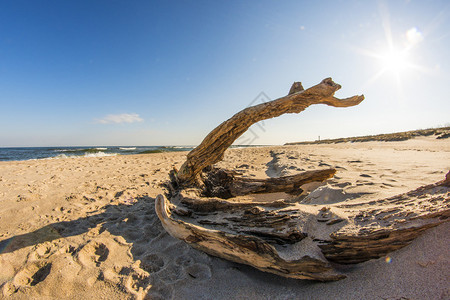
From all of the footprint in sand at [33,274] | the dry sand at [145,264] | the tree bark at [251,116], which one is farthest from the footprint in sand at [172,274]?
the tree bark at [251,116]

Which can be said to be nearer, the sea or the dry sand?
the dry sand

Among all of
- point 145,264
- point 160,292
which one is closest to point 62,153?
point 145,264

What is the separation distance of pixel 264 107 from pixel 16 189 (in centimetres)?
600

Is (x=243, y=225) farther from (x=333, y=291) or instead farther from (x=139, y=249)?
(x=139, y=249)

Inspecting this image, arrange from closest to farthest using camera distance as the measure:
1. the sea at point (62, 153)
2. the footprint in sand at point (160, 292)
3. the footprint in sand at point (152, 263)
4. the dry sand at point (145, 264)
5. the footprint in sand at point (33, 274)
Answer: the dry sand at point (145, 264) → the footprint in sand at point (160, 292) → the footprint in sand at point (33, 274) → the footprint in sand at point (152, 263) → the sea at point (62, 153)

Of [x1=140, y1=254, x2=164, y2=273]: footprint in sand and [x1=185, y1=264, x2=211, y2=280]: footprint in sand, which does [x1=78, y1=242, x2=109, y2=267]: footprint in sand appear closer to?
[x1=140, y1=254, x2=164, y2=273]: footprint in sand

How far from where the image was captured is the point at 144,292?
1.65 meters

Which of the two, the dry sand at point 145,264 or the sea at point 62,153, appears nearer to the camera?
the dry sand at point 145,264

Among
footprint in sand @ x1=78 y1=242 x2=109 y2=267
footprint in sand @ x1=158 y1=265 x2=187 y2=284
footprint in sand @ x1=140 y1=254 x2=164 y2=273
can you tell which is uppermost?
footprint in sand @ x1=78 y1=242 x2=109 y2=267

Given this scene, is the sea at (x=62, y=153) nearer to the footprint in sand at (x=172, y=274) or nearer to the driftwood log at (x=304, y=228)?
the footprint in sand at (x=172, y=274)

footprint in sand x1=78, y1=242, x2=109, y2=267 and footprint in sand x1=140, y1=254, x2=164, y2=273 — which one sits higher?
footprint in sand x1=78, y1=242, x2=109, y2=267

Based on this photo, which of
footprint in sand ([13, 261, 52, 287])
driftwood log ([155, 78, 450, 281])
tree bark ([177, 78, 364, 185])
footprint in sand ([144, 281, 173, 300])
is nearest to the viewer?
driftwood log ([155, 78, 450, 281])

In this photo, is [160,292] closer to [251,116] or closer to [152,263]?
[152,263]

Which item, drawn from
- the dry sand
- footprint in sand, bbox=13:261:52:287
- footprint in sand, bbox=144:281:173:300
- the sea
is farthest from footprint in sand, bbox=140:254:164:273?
the sea
